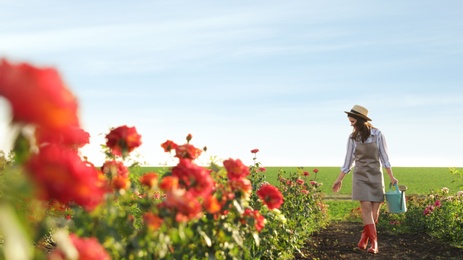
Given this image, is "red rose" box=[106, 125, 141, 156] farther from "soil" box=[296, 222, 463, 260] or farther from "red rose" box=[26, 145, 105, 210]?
"soil" box=[296, 222, 463, 260]

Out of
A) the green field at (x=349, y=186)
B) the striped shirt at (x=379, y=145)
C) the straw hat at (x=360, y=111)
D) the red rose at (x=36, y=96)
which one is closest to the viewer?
the red rose at (x=36, y=96)

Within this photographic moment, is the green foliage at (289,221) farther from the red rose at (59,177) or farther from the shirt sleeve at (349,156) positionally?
the red rose at (59,177)

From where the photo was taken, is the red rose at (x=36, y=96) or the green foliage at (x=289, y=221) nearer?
the red rose at (x=36, y=96)

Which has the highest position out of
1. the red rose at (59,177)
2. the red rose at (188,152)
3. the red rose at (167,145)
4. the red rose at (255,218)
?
the red rose at (167,145)

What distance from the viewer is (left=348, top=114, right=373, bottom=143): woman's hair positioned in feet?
27.9

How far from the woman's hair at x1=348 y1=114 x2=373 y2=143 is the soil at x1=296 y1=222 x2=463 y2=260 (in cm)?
166

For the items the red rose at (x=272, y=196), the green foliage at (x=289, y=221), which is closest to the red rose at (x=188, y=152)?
the red rose at (x=272, y=196)

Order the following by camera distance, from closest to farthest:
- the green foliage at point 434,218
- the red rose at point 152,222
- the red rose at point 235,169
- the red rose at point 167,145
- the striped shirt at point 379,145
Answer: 1. the red rose at point 152,222
2. the red rose at point 235,169
3. the red rose at point 167,145
4. the striped shirt at point 379,145
5. the green foliage at point 434,218

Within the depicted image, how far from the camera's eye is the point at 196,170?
356cm

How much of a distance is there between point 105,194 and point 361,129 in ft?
19.4

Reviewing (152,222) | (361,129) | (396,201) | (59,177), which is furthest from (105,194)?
(396,201)

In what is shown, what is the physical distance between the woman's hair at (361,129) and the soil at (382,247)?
1662 mm

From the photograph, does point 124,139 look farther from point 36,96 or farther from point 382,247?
point 382,247

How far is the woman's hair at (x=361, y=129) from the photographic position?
851 centimetres
